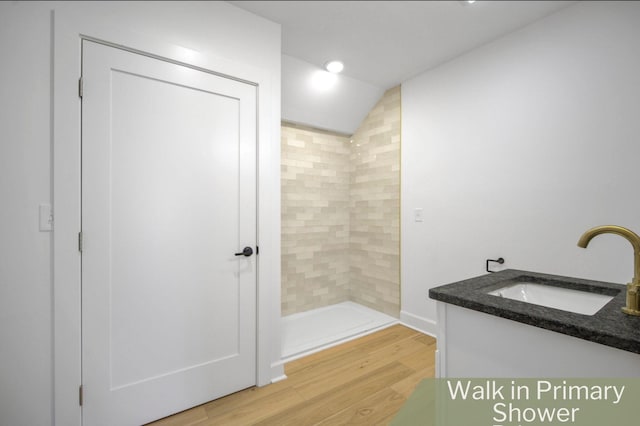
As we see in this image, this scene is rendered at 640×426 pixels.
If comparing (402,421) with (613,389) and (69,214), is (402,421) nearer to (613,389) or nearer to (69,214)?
(613,389)

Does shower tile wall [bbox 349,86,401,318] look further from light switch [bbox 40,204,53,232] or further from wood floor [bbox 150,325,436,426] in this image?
light switch [bbox 40,204,53,232]

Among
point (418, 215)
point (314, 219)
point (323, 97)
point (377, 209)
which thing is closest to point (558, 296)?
point (418, 215)

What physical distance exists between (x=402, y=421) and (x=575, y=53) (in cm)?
259

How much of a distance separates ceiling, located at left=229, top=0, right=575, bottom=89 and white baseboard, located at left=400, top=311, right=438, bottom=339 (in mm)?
2486

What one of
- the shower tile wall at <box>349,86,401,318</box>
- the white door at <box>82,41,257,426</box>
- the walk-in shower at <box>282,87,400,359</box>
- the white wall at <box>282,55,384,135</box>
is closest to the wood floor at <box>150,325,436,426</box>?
the white door at <box>82,41,257,426</box>

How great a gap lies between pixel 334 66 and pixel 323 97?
1.21 ft

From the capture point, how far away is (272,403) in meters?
1.74

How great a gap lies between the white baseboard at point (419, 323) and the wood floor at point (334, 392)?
21 centimetres

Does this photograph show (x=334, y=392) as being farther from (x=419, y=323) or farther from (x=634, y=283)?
(x=634, y=283)

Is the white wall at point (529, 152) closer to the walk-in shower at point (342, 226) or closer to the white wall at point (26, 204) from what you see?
the walk-in shower at point (342, 226)

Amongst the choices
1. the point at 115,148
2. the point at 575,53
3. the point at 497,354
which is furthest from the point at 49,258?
the point at 575,53

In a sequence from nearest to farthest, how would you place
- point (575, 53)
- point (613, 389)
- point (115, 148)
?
point (613, 389) → point (115, 148) → point (575, 53)

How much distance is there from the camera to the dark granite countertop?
73 centimetres

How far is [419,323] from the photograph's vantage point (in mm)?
2777
